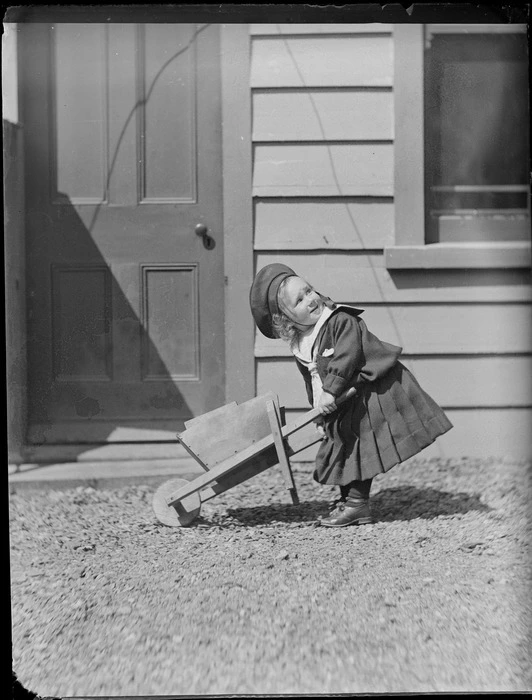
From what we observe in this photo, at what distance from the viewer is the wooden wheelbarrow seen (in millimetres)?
2826

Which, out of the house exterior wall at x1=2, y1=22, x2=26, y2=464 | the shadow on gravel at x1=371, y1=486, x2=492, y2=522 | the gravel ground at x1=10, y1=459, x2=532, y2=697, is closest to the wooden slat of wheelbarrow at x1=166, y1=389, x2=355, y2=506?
the gravel ground at x1=10, y1=459, x2=532, y2=697

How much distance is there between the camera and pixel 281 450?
9.15ft

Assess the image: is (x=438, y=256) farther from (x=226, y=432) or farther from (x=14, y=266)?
(x=14, y=266)

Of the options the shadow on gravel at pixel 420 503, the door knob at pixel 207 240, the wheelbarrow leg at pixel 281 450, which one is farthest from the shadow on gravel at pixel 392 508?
the door knob at pixel 207 240

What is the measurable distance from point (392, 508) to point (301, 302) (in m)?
0.95

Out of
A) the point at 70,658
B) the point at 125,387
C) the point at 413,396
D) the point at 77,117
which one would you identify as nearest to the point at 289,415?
→ the point at 413,396

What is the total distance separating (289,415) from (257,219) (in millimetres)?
888

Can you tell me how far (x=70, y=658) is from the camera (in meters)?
2.35

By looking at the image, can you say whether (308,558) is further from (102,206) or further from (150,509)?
(102,206)

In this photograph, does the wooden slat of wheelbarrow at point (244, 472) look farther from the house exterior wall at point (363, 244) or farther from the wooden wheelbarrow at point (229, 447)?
the house exterior wall at point (363, 244)

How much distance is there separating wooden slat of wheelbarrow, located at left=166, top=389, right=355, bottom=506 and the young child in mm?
48

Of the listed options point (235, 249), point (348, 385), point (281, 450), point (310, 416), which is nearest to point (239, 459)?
point (281, 450)

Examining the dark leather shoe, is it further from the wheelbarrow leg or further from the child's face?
the child's face

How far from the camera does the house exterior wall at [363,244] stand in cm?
298
